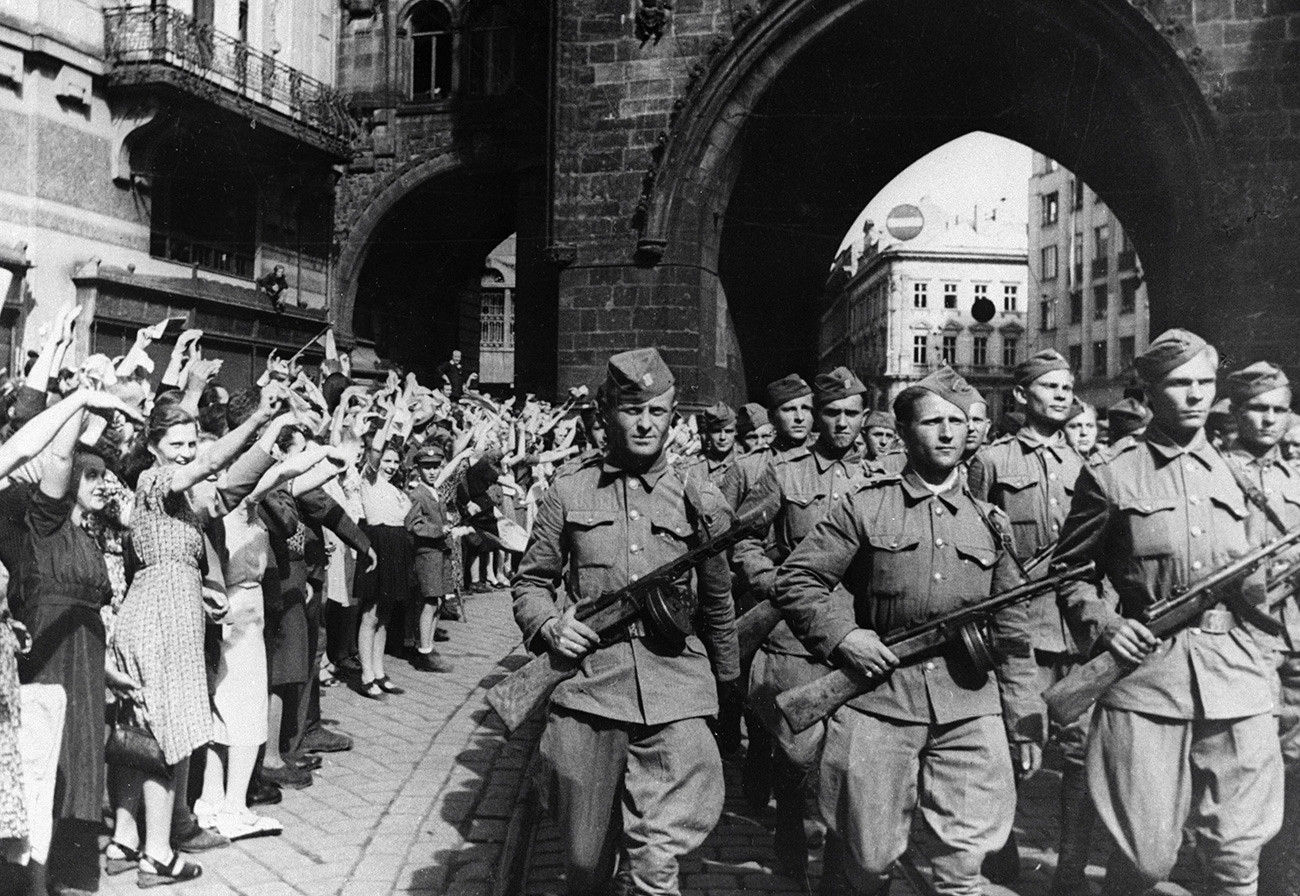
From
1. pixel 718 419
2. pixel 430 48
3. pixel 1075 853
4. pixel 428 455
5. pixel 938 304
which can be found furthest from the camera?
pixel 938 304

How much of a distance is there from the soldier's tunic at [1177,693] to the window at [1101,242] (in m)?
55.6

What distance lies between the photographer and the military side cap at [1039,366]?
20.0 ft

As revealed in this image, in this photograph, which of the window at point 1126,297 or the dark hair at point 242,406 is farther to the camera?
the window at point 1126,297

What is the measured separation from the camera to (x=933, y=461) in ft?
13.1

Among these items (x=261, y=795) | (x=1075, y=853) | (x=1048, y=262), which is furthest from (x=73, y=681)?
(x=1048, y=262)

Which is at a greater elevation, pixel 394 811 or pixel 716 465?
pixel 716 465

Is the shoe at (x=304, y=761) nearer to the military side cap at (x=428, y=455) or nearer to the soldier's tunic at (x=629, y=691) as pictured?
the soldier's tunic at (x=629, y=691)

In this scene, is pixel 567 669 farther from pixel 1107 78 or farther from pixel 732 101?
pixel 1107 78

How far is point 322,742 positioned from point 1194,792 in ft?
15.9

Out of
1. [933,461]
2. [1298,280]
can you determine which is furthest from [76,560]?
[1298,280]

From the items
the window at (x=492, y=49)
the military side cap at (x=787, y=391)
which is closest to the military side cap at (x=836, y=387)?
the military side cap at (x=787, y=391)

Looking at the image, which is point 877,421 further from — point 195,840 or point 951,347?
point 951,347

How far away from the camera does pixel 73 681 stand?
179 inches

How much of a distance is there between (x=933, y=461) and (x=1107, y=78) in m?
14.0
